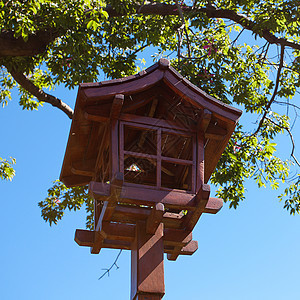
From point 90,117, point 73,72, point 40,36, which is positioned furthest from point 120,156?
point 40,36

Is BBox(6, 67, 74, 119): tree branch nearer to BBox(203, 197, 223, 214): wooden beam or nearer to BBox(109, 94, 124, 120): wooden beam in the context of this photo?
BBox(109, 94, 124, 120): wooden beam

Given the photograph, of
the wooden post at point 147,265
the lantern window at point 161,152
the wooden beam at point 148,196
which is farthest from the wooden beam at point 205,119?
the wooden post at point 147,265

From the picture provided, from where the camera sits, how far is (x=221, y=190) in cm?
873

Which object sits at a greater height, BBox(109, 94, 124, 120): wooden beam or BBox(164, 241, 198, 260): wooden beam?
BBox(109, 94, 124, 120): wooden beam

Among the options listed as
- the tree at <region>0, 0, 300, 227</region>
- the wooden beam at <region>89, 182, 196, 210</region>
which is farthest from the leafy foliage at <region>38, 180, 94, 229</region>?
the wooden beam at <region>89, 182, 196, 210</region>

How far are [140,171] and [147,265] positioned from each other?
56.2 inches

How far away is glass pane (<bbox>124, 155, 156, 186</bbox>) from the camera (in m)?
5.73

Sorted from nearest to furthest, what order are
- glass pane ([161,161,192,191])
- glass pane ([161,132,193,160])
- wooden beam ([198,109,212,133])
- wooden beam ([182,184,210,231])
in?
wooden beam ([182,184,210,231]), wooden beam ([198,109,212,133]), glass pane ([161,132,193,160]), glass pane ([161,161,192,191])

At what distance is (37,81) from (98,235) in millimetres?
5610

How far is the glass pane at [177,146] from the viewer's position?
208 inches

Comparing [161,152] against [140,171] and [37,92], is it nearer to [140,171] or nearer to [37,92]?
[140,171]

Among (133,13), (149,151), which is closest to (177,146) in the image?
(149,151)

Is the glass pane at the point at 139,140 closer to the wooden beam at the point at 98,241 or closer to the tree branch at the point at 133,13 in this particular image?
the wooden beam at the point at 98,241

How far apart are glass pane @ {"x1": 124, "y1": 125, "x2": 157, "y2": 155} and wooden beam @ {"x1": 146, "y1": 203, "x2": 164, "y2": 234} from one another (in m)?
1.13
